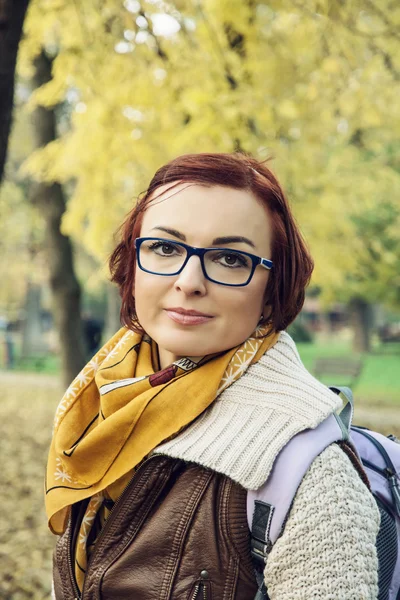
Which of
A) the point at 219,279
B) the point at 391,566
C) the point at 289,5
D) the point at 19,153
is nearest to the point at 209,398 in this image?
the point at 219,279

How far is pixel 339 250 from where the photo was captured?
22.5 ft

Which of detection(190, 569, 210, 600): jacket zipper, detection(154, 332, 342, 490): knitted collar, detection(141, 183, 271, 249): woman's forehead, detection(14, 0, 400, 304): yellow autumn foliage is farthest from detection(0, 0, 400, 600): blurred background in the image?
detection(190, 569, 210, 600): jacket zipper

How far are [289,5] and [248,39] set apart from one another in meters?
0.47

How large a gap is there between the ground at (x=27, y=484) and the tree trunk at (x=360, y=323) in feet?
48.7

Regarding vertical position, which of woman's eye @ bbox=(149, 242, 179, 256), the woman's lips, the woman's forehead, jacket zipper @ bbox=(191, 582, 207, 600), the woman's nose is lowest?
jacket zipper @ bbox=(191, 582, 207, 600)

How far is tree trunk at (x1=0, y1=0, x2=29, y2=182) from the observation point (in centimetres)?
283

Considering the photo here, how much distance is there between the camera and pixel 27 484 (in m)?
6.24

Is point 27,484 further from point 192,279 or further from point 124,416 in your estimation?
point 192,279

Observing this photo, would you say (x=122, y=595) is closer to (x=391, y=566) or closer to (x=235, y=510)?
(x=235, y=510)

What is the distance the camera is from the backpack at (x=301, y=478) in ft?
4.04

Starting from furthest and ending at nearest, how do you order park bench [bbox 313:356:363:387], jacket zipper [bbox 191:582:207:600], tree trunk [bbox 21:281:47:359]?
tree trunk [bbox 21:281:47:359], park bench [bbox 313:356:363:387], jacket zipper [bbox 191:582:207:600]

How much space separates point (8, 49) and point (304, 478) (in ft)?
8.39

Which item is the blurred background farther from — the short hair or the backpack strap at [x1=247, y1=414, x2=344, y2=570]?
the backpack strap at [x1=247, y1=414, x2=344, y2=570]

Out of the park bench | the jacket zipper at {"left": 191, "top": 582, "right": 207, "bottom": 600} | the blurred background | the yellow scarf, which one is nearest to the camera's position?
the jacket zipper at {"left": 191, "top": 582, "right": 207, "bottom": 600}
